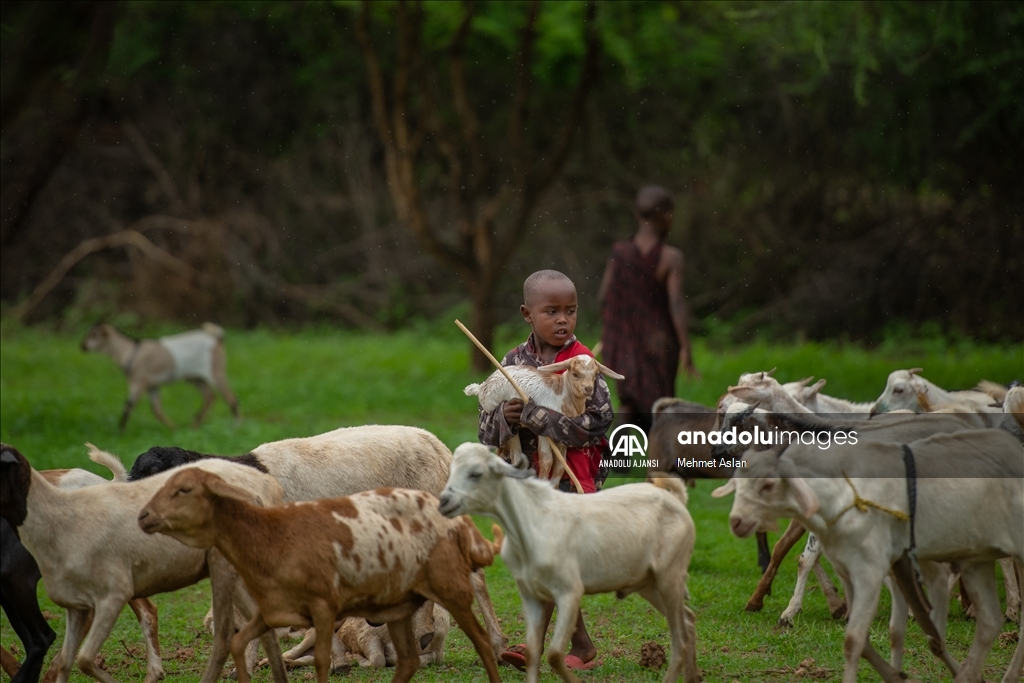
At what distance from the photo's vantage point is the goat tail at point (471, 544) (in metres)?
4.60

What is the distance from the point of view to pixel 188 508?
13.9 ft

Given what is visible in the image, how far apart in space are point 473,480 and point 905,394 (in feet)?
10.5

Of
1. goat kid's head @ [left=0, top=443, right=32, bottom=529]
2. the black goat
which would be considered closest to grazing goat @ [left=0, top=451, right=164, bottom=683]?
goat kid's head @ [left=0, top=443, right=32, bottom=529]

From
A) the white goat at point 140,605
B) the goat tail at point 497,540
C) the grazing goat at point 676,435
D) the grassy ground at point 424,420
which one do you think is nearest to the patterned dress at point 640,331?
the grazing goat at point 676,435

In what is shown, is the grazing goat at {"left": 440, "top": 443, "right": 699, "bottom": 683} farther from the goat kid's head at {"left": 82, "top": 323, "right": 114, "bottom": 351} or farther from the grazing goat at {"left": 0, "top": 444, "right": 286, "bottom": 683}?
the goat kid's head at {"left": 82, "top": 323, "right": 114, "bottom": 351}

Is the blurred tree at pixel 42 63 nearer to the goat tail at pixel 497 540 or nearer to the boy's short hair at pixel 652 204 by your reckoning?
the boy's short hair at pixel 652 204

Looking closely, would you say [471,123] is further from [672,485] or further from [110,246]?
[672,485]

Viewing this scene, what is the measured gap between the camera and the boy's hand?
16.8ft

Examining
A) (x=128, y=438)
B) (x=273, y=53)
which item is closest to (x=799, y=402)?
(x=128, y=438)

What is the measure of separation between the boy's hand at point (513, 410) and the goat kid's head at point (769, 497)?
1150 millimetres

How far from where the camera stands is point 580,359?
5027mm

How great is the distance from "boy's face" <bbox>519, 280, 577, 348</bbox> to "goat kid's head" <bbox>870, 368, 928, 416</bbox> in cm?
208

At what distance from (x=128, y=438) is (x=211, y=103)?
39.0ft

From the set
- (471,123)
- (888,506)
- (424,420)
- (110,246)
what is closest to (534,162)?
(471,123)
